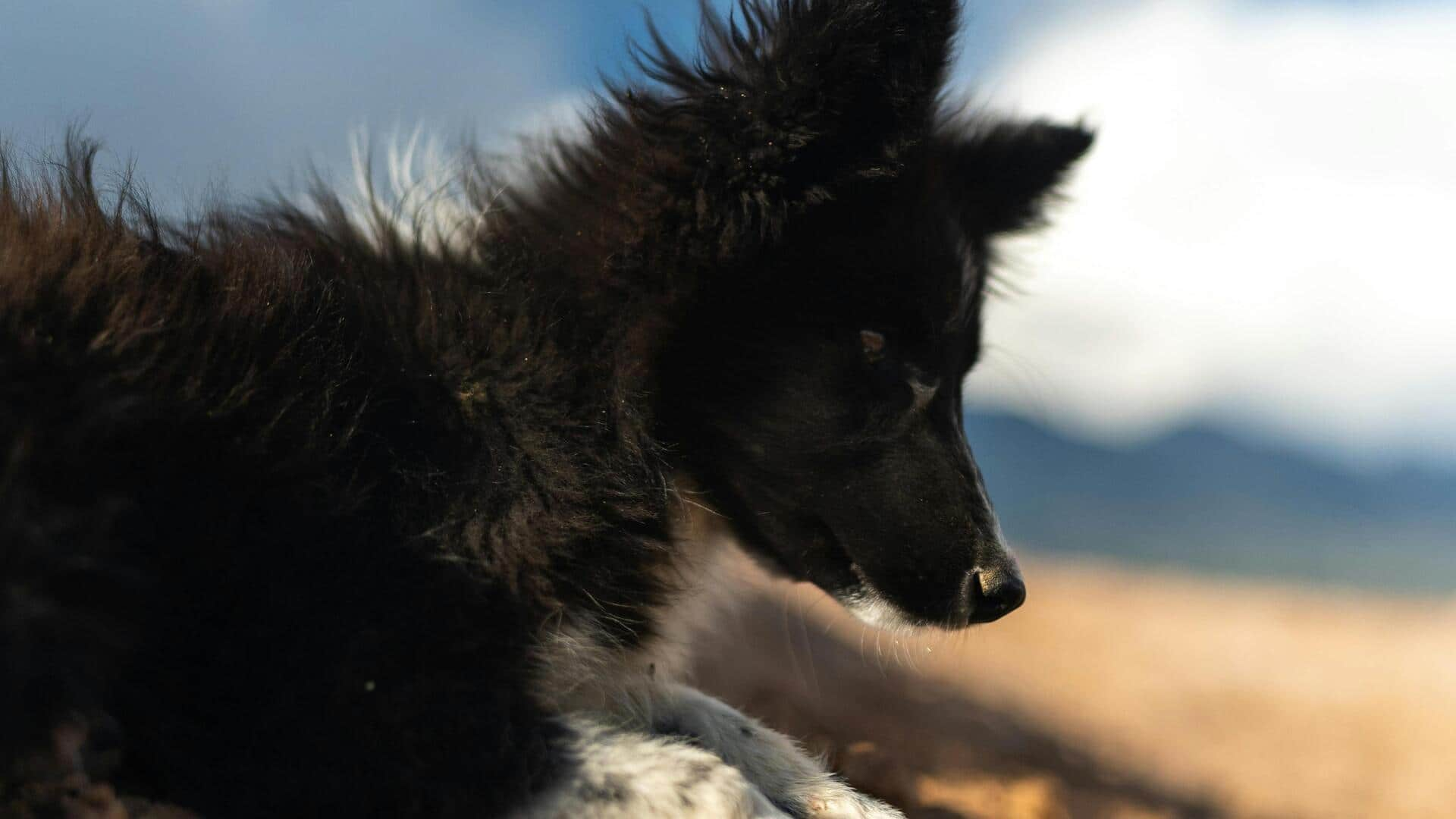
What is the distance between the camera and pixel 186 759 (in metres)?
1.80

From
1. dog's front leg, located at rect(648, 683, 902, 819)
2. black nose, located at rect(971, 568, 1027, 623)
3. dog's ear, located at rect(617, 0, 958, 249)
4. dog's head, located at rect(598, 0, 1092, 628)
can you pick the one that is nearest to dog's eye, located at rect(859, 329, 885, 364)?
dog's head, located at rect(598, 0, 1092, 628)

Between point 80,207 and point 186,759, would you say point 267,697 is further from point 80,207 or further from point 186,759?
point 80,207

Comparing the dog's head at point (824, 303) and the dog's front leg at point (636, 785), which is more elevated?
the dog's head at point (824, 303)

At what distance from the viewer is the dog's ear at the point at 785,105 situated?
7.63ft

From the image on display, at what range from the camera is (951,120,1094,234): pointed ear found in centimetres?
324

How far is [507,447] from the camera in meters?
2.29

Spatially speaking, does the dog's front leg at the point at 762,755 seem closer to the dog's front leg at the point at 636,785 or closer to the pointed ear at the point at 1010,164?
the dog's front leg at the point at 636,785

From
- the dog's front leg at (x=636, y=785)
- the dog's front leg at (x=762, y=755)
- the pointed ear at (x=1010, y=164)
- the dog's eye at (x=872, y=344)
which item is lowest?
the dog's front leg at (x=762, y=755)

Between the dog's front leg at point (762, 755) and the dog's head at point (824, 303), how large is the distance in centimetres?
40

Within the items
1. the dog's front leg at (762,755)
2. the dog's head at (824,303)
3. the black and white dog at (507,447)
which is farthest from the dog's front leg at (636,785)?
the dog's head at (824,303)

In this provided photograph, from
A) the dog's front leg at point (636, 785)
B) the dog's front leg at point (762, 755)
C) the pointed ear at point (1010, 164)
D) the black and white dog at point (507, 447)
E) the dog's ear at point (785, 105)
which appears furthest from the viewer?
the pointed ear at point (1010, 164)

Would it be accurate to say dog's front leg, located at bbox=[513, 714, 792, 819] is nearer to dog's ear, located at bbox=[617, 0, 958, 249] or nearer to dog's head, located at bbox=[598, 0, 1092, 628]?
dog's head, located at bbox=[598, 0, 1092, 628]

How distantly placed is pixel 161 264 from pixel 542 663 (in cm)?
109

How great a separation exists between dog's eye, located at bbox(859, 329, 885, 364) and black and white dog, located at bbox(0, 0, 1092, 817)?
0.01 metres
